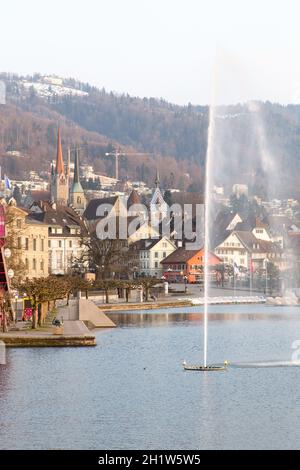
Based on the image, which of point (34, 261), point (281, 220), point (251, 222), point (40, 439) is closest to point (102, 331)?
point (40, 439)

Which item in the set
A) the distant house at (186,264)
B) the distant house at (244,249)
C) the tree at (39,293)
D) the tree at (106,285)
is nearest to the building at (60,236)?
the distant house at (186,264)

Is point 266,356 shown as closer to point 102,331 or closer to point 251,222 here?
point 102,331

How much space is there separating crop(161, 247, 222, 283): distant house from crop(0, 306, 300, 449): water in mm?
104693

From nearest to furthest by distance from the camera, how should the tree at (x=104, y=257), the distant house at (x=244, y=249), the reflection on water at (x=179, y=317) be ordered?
the reflection on water at (x=179, y=317) < the tree at (x=104, y=257) < the distant house at (x=244, y=249)

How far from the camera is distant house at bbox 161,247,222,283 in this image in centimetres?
16700

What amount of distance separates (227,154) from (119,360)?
50.2m

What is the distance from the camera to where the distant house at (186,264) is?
548 ft

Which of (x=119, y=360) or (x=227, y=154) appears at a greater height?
(x=227, y=154)

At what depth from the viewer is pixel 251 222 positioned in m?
186

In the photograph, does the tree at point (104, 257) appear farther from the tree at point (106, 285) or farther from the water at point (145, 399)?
the water at point (145, 399)

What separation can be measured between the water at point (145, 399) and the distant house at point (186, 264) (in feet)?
343

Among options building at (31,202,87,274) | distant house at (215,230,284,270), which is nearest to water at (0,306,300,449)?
building at (31,202,87,274)

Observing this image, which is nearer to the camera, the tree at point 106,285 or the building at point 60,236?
the tree at point 106,285

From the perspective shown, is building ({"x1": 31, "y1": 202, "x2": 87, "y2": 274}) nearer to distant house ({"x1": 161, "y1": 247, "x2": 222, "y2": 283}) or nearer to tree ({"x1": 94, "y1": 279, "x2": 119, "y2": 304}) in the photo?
distant house ({"x1": 161, "y1": 247, "x2": 222, "y2": 283})
